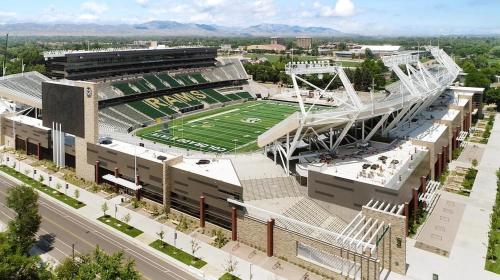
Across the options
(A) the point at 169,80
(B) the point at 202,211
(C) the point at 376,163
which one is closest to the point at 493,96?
(C) the point at 376,163

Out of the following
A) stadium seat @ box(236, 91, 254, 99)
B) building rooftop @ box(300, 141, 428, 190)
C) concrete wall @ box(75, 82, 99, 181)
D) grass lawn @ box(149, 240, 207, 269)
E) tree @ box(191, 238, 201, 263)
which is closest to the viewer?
grass lawn @ box(149, 240, 207, 269)

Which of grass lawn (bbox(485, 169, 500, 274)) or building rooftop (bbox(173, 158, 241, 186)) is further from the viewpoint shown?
building rooftop (bbox(173, 158, 241, 186))

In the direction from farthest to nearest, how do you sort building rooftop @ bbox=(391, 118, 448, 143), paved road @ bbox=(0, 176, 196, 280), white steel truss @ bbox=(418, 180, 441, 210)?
building rooftop @ bbox=(391, 118, 448, 143) < white steel truss @ bbox=(418, 180, 441, 210) < paved road @ bbox=(0, 176, 196, 280)

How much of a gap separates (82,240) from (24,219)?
249 inches

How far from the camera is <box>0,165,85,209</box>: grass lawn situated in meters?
49.1

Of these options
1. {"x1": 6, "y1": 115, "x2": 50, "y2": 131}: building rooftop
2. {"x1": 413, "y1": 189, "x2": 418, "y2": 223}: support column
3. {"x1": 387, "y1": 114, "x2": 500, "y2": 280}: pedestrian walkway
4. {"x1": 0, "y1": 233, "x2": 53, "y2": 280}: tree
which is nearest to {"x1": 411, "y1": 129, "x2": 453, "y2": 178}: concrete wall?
{"x1": 387, "y1": 114, "x2": 500, "y2": 280}: pedestrian walkway

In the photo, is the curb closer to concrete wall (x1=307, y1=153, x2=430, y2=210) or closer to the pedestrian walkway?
concrete wall (x1=307, y1=153, x2=430, y2=210)

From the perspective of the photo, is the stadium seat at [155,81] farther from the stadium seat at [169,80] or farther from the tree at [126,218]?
the tree at [126,218]

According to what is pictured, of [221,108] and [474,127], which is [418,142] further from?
[221,108]

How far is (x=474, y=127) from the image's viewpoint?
87000mm

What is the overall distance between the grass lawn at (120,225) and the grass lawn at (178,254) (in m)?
3.10

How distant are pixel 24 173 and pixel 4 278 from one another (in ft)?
122

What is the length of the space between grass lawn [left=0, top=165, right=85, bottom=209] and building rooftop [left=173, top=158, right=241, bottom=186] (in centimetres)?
1356

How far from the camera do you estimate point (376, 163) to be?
46.3 meters
